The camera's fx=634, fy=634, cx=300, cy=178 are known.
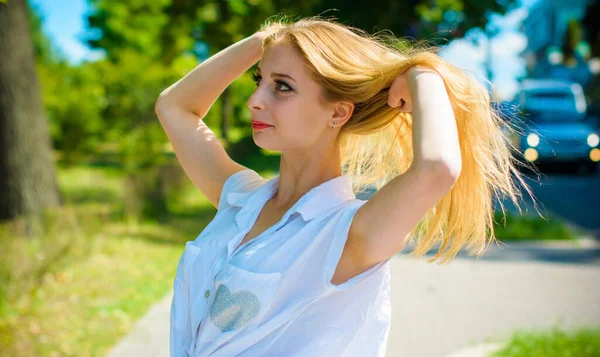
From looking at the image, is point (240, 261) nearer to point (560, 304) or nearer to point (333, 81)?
point (333, 81)

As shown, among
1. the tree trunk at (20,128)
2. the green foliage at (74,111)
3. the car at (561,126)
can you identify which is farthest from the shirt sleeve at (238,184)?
the green foliage at (74,111)

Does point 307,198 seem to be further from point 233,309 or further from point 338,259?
point 233,309

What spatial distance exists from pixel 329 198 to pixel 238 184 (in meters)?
0.44

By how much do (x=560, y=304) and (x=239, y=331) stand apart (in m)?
4.42

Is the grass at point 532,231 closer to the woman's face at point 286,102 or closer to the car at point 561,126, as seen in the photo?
the car at point 561,126

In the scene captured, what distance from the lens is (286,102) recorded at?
188 cm

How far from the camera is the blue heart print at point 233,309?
1.70 metres

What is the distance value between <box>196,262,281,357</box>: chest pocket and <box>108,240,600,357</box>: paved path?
8.18ft

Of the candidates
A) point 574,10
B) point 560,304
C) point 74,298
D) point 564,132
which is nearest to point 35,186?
point 74,298

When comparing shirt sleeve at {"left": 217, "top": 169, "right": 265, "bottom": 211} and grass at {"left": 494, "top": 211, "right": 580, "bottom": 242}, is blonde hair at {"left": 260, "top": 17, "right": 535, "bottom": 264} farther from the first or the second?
grass at {"left": 494, "top": 211, "right": 580, "bottom": 242}

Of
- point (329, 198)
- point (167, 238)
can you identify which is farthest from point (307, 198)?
point (167, 238)

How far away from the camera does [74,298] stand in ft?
16.8

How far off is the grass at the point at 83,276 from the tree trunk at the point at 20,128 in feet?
1.99

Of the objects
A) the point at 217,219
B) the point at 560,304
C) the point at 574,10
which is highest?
the point at 574,10
